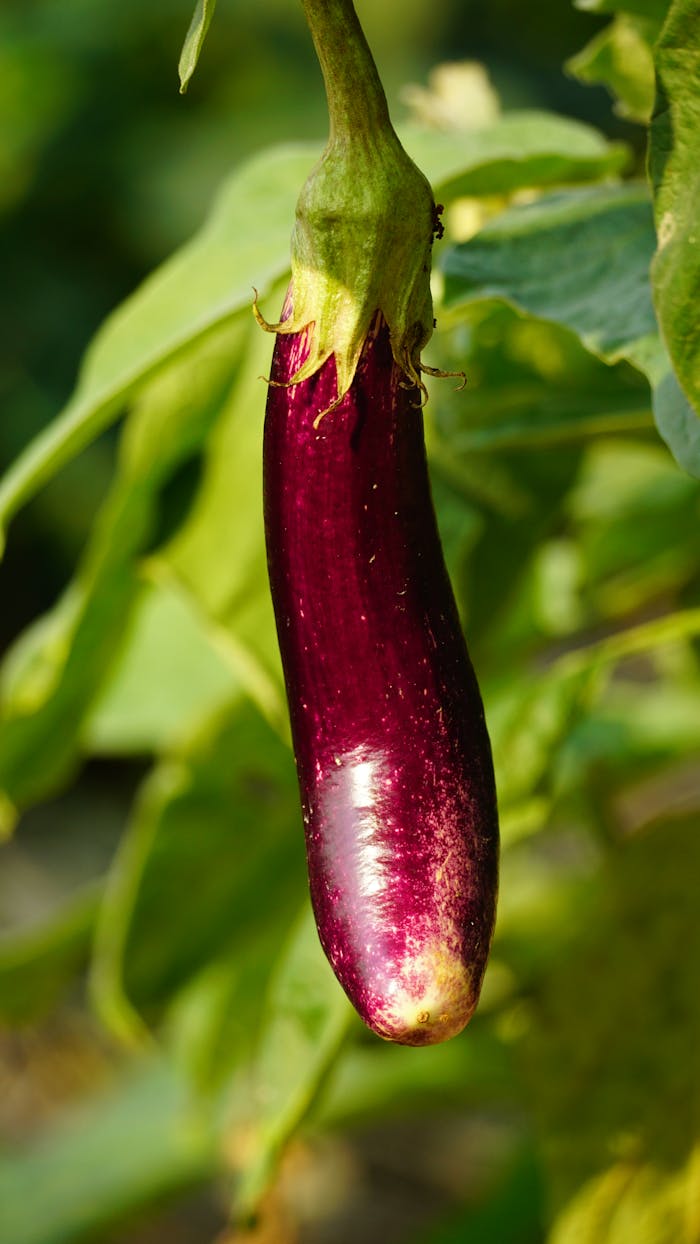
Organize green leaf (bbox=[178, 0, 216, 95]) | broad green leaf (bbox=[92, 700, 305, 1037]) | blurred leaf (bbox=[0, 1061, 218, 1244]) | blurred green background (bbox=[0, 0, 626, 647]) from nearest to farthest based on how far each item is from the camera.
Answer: green leaf (bbox=[178, 0, 216, 95]) → broad green leaf (bbox=[92, 700, 305, 1037]) → blurred leaf (bbox=[0, 1061, 218, 1244]) → blurred green background (bbox=[0, 0, 626, 647])

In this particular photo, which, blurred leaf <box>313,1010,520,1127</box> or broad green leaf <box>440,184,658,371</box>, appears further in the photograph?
blurred leaf <box>313,1010,520,1127</box>

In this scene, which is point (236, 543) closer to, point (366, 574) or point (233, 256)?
point (233, 256)

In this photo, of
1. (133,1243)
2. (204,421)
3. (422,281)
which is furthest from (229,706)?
(133,1243)

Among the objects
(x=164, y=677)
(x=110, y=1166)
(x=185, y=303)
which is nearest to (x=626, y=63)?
(x=185, y=303)

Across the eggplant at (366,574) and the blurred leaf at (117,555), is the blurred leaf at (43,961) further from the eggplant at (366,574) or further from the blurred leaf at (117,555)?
the eggplant at (366,574)

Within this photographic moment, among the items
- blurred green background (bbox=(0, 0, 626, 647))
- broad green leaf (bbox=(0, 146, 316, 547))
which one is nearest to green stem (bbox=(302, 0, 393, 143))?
broad green leaf (bbox=(0, 146, 316, 547))

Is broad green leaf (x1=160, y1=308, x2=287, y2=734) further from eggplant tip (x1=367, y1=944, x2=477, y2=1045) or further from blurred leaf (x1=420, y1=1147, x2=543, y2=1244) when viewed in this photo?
blurred leaf (x1=420, y1=1147, x2=543, y2=1244)

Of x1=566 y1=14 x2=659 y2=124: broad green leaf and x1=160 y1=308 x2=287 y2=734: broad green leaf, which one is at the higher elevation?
x1=566 y1=14 x2=659 y2=124: broad green leaf
